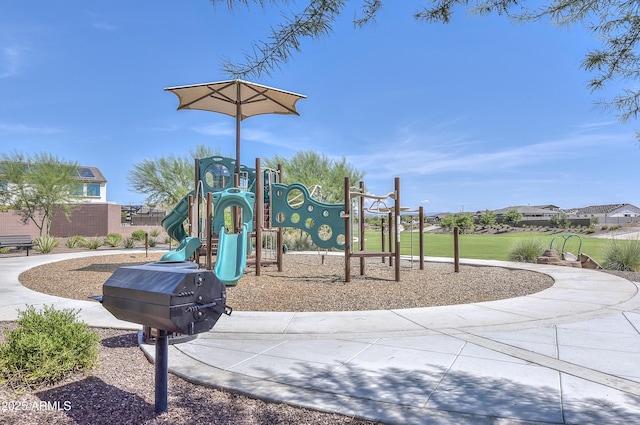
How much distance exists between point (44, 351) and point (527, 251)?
1602 cm

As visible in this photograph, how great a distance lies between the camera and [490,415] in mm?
2996

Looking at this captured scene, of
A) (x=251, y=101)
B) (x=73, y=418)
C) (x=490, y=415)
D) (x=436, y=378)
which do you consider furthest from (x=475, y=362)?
(x=251, y=101)

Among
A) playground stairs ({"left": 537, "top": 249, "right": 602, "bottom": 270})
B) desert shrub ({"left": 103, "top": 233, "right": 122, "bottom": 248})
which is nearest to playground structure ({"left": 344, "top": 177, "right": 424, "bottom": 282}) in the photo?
playground stairs ({"left": 537, "top": 249, "right": 602, "bottom": 270})

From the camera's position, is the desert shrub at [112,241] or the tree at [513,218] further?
the tree at [513,218]

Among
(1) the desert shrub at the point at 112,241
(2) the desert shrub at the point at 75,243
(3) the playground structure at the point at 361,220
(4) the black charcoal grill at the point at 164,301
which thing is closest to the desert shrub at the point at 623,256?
(3) the playground structure at the point at 361,220

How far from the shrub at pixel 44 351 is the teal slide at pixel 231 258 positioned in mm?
4703

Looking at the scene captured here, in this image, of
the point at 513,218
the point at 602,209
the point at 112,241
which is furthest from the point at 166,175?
the point at 602,209

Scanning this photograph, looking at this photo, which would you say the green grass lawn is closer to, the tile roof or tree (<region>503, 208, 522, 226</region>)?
tree (<region>503, 208, 522, 226</region>)

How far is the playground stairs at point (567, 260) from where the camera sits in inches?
542

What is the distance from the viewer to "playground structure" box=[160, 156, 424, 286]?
9938mm

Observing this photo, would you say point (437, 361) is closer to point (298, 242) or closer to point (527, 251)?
point (527, 251)

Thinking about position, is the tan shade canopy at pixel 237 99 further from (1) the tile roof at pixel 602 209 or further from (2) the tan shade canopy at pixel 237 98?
(1) the tile roof at pixel 602 209

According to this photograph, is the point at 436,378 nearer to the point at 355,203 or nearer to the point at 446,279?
the point at 446,279

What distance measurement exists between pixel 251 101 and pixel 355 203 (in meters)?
4.31
